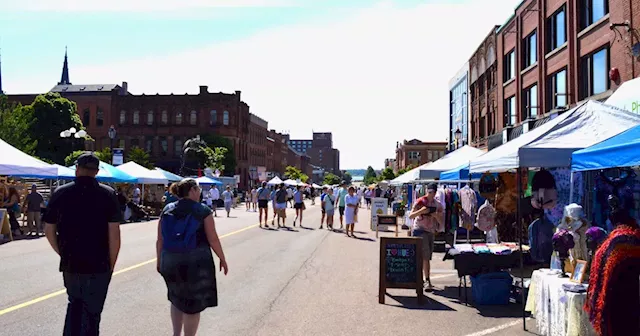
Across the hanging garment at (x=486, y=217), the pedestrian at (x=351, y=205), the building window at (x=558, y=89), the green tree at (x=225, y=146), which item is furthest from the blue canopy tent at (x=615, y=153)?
the green tree at (x=225, y=146)

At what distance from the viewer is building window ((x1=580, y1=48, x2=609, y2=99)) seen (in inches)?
826

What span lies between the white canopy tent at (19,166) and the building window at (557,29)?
70.3 ft

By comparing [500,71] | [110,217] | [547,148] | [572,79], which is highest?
[500,71]

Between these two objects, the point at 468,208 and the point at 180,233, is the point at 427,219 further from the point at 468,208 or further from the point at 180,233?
the point at 180,233

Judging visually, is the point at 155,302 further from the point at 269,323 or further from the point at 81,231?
the point at 81,231

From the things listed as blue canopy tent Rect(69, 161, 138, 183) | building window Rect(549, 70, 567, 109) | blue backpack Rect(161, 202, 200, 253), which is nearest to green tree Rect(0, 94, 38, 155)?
blue canopy tent Rect(69, 161, 138, 183)

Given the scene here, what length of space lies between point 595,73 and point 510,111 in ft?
37.1

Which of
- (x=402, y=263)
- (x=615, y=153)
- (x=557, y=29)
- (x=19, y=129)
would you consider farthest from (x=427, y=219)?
(x=19, y=129)

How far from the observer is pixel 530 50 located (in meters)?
30.0

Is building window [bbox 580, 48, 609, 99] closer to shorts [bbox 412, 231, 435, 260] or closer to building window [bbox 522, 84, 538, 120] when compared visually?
building window [bbox 522, 84, 538, 120]

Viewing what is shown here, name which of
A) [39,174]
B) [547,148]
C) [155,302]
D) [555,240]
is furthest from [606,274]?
[39,174]

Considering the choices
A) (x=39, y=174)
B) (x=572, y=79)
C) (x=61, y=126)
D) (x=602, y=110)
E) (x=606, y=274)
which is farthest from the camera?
(x=61, y=126)

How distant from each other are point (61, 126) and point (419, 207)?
226 feet

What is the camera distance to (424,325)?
7.46 m
